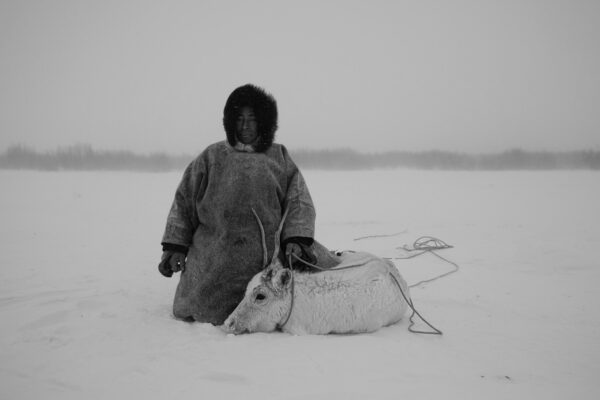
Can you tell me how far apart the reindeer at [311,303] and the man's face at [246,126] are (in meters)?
1.12

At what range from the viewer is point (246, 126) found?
3.43 metres

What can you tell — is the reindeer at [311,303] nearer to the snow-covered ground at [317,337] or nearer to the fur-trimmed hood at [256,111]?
the snow-covered ground at [317,337]

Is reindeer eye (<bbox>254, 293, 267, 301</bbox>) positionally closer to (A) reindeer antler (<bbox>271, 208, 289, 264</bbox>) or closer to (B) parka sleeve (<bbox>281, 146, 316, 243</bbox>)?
(A) reindeer antler (<bbox>271, 208, 289, 264</bbox>)

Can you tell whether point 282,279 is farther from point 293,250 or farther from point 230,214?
point 230,214

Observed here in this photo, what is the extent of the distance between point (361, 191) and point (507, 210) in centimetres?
552

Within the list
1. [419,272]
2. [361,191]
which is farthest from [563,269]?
[361,191]

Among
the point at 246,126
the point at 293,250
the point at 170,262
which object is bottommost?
the point at 170,262

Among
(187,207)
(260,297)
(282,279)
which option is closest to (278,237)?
(282,279)

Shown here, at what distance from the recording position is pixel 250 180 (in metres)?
3.35

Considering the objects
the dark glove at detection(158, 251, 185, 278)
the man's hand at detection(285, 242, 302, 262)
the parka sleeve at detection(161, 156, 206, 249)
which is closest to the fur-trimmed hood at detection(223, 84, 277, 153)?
the parka sleeve at detection(161, 156, 206, 249)

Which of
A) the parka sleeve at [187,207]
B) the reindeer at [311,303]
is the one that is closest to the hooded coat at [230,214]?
the parka sleeve at [187,207]

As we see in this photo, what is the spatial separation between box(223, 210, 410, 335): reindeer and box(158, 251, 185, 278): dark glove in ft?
2.34

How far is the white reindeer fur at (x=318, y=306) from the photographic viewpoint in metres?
2.96

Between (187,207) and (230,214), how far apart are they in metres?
0.45
